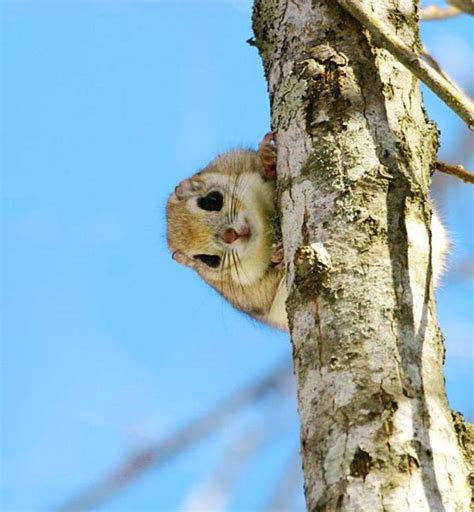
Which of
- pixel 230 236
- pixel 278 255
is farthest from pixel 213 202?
pixel 278 255

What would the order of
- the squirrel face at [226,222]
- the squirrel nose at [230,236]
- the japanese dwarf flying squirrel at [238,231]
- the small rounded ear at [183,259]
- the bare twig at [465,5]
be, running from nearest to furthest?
the bare twig at [465,5], the japanese dwarf flying squirrel at [238,231], the squirrel face at [226,222], the squirrel nose at [230,236], the small rounded ear at [183,259]

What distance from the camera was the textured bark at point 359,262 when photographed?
6.24 feet

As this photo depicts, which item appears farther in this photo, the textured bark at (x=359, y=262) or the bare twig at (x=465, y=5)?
the bare twig at (x=465, y=5)

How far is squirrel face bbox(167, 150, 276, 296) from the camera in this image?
171 inches

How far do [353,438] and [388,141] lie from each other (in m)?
0.82

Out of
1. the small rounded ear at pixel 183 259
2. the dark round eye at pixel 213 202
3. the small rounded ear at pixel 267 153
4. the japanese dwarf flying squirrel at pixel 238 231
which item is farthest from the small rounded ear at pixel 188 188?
the small rounded ear at pixel 267 153

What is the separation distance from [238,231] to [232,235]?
0.29ft

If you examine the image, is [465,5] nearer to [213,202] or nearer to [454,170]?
[454,170]

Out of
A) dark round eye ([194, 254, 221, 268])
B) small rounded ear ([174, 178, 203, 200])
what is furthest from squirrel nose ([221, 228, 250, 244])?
small rounded ear ([174, 178, 203, 200])

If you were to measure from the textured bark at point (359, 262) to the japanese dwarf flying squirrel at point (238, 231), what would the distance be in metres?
1.24

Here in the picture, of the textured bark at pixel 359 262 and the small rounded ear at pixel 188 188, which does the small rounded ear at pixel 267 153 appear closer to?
the textured bark at pixel 359 262

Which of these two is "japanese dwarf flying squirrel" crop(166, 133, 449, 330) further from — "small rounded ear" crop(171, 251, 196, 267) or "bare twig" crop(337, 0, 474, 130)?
"bare twig" crop(337, 0, 474, 130)

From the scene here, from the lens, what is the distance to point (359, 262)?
2.22 metres

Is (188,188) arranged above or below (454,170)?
above
